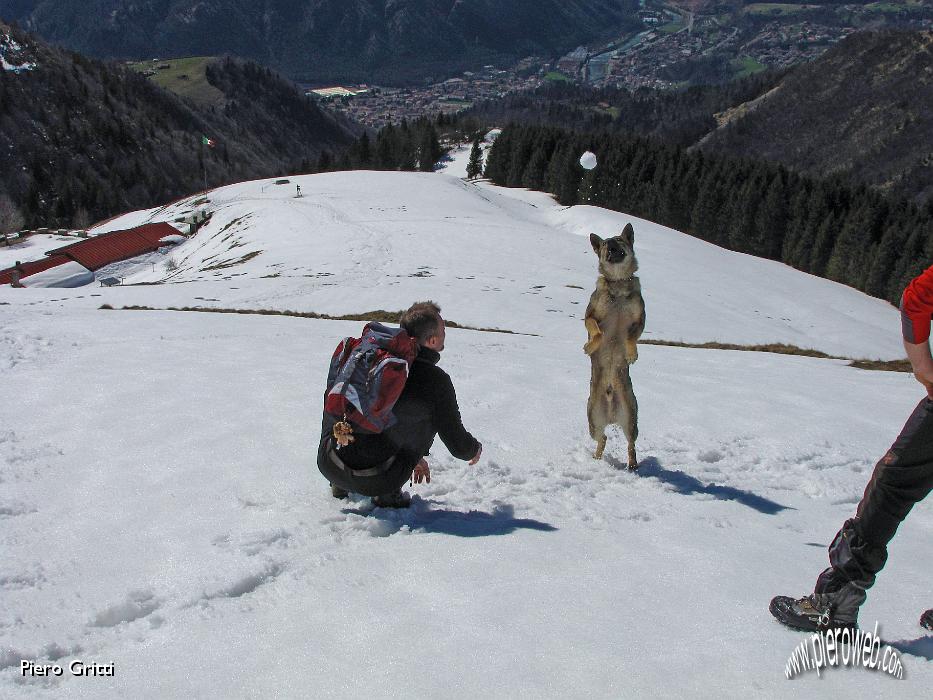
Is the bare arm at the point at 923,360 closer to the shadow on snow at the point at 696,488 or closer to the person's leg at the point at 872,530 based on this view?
the person's leg at the point at 872,530

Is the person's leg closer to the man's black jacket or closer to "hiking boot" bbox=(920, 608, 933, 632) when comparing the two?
"hiking boot" bbox=(920, 608, 933, 632)

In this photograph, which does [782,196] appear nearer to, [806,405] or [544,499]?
[806,405]

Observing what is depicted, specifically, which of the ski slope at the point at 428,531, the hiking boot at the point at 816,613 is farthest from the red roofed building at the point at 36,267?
the hiking boot at the point at 816,613

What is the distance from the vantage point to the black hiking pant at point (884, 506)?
12.6ft

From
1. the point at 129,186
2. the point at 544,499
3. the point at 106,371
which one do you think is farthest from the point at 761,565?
the point at 129,186

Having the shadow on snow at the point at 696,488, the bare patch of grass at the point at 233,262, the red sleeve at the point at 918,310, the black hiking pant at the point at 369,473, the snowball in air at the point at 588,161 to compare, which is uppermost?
the snowball in air at the point at 588,161

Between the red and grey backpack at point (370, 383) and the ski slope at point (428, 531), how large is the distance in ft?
2.84

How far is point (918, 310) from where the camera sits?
3.81 metres

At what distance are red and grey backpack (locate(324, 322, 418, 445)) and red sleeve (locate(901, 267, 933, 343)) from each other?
340cm

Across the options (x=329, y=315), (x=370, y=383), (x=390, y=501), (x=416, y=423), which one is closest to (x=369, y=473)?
(x=390, y=501)

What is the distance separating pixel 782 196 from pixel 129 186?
492 feet

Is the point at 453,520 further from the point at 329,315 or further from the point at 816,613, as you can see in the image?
the point at 329,315

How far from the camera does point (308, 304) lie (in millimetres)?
25547

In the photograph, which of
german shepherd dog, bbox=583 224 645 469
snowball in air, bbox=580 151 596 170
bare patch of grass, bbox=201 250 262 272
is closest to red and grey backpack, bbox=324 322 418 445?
german shepherd dog, bbox=583 224 645 469
